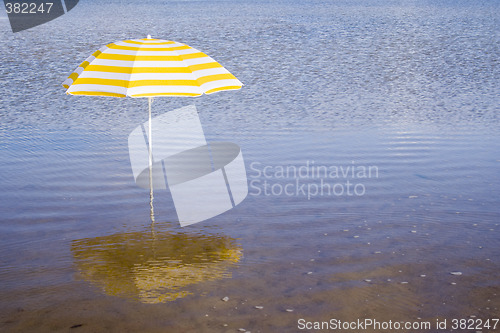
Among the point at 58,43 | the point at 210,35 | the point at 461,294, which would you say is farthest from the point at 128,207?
the point at 210,35

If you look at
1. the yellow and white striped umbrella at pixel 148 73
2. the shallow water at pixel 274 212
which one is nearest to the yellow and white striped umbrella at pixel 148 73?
the yellow and white striped umbrella at pixel 148 73

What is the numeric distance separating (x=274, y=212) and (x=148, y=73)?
66.5 inches

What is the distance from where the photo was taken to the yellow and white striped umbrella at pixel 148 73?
5801 mm

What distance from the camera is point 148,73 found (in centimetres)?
590

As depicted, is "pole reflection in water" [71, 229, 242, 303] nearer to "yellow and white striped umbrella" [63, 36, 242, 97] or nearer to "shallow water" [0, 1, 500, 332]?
"shallow water" [0, 1, 500, 332]

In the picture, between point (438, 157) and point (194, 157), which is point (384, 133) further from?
point (194, 157)

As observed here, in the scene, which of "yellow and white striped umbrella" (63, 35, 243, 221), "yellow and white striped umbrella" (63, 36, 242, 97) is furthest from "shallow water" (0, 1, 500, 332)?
"yellow and white striped umbrella" (63, 36, 242, 97)

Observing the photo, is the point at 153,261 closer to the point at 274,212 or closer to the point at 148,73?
the point at 274,212

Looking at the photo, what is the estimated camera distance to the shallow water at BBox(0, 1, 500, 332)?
4320 mm

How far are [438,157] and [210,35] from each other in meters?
13.2

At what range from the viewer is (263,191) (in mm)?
6625

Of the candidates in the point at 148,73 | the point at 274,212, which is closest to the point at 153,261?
the point at 274,212

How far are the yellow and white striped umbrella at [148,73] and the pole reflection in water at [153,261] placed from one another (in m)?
1.27

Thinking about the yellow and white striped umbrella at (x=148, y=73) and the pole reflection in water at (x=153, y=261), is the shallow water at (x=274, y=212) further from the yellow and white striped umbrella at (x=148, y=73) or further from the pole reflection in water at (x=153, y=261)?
the yellow and white striped umbrella at (x=148, y=73)
